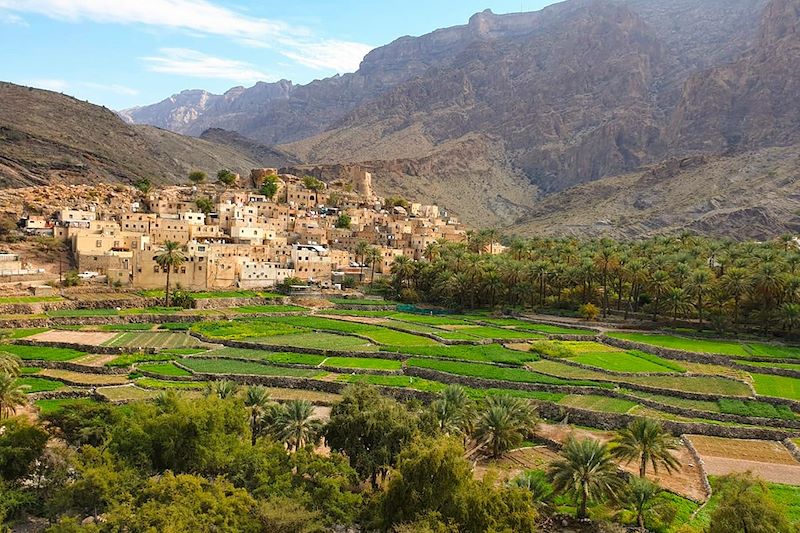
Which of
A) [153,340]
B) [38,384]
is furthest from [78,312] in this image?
[38,384]

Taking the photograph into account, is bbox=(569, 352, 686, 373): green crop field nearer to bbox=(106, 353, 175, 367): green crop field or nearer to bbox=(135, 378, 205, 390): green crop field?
bbox=(135, 378, 205, 390): green crop field

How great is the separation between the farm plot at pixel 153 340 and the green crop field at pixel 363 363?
1302cm

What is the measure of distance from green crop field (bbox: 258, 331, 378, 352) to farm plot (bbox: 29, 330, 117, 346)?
39.4ft

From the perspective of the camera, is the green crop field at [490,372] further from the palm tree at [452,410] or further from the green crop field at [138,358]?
the green crop field at [138,358]

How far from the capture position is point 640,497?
79.8ft

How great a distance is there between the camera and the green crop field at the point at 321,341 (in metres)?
53.5

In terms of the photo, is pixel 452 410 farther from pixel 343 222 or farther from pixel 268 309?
pixel 343 222

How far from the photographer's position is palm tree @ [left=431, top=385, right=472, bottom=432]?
30.3 metres

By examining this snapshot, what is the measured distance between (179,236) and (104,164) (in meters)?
78.2

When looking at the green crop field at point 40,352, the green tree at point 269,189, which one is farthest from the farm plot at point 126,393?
the green tree at point 269,189

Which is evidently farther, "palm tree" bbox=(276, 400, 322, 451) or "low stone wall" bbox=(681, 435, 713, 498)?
"palm tree" bbox=(276, 400, 322, 451)

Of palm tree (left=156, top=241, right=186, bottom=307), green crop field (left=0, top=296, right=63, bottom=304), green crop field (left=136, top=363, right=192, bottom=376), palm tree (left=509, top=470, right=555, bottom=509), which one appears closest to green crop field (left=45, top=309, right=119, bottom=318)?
green crop field (left=0, top=296, right=63, bottom=304)

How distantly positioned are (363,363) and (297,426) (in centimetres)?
1989

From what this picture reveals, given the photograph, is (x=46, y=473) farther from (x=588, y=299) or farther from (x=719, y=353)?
(x=588, y=299)
